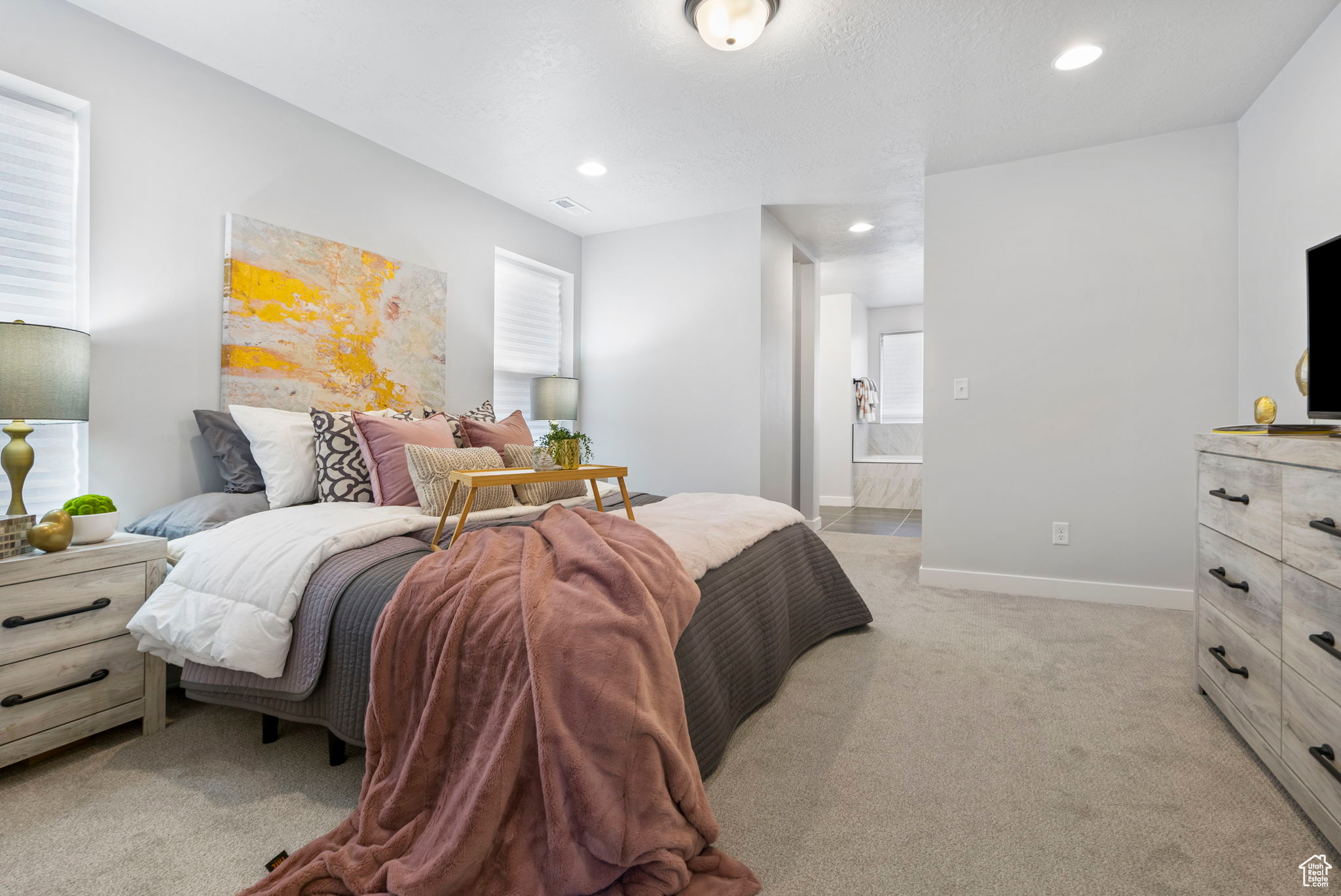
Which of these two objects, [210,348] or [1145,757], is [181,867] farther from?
[1145,757]

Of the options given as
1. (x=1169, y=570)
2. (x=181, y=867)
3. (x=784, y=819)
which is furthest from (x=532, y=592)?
(x=1169, y=570)

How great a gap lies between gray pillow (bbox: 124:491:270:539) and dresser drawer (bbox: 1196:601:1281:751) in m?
3.18

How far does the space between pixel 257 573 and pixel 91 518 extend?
1.99 ft

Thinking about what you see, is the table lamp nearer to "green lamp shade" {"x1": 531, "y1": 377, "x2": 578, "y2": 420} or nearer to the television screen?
"green lamp shade" {"x1": 531, "y1": 377, "x2": 578, "y2": 420}

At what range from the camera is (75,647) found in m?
1.78

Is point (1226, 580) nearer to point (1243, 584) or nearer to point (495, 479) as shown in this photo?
point (1243, 584)

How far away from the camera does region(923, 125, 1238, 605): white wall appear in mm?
3156

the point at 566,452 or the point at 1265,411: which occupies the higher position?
the point at 1265,411

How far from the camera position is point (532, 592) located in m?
1.37

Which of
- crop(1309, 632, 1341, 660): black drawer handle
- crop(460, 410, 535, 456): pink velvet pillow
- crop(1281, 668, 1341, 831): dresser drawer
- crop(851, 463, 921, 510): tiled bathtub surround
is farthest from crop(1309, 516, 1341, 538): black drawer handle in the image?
crop(851, 463, 921, 510): tiled bathtub surround

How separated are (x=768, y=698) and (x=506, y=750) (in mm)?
1123

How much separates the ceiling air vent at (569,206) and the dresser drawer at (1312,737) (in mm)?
4063

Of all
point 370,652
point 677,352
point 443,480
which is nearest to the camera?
point 370,652

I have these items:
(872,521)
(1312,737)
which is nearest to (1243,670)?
(1312,737)
